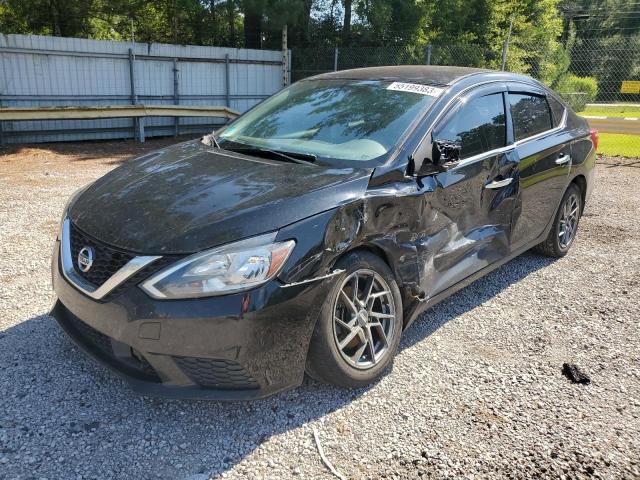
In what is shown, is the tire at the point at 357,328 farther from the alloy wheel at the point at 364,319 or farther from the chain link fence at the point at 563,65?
the chain link fence at the point at 563,65

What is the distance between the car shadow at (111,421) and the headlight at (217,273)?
73 cm

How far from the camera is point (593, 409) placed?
9.51 ft

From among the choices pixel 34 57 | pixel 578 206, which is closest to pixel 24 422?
pixel 578 206

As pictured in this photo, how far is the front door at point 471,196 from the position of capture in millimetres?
3289

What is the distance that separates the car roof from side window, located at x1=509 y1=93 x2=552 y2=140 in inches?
14.2

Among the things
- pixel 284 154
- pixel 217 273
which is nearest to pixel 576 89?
pixel 284 154

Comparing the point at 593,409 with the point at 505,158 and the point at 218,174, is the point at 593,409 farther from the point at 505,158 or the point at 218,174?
the point at 218,174

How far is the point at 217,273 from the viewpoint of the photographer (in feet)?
7.76

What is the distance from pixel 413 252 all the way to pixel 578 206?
115 inches

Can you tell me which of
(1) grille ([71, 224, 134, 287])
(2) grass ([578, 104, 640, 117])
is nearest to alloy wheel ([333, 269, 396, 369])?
(1) grille ([71, 224, 134, 287])

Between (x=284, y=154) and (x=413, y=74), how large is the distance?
1.25 metres

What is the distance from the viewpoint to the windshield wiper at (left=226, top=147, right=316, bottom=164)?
3205 millimetres

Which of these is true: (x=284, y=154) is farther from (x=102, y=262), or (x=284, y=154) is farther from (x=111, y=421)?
(x=111, y=421)

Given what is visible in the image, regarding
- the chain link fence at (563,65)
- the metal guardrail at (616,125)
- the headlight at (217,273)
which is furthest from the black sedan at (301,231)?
the metal guardrail at (616,125)
